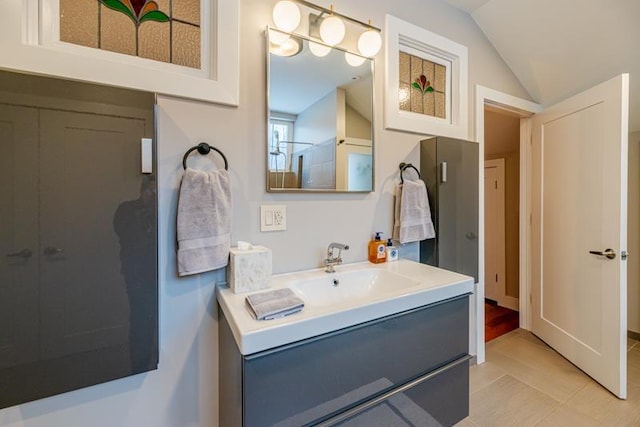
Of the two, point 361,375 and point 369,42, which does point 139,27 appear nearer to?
point 369,42

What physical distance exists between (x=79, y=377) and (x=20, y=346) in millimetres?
194

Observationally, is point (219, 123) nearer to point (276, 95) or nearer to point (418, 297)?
point (276, 95)

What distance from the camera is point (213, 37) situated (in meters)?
1.19

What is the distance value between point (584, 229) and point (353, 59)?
2.06 m

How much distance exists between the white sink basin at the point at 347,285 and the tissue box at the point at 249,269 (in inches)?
6.1

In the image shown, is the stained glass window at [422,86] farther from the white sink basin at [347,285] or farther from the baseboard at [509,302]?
the baseboard at [509,302]

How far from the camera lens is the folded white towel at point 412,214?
5.29 feet

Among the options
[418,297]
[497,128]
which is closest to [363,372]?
[418,297]

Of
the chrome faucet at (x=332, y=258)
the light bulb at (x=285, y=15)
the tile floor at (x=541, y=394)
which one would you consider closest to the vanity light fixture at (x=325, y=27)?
the light bulb at (x=285, y=15)

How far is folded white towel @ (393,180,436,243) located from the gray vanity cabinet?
18.2 inches

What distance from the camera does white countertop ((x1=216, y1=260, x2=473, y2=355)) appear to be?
804mm

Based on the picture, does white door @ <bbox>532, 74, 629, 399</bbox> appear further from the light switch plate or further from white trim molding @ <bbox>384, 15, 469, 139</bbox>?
the light switch plate

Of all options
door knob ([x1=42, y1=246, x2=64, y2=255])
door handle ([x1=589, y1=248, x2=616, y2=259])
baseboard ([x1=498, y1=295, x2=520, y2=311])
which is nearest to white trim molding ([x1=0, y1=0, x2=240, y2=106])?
door knob ([x1=42, y1=246, x2=64, y2=255])

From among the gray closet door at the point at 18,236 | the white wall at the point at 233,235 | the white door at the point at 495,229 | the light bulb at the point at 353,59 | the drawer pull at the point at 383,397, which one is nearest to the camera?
the gray closet door at the point at 18,236
